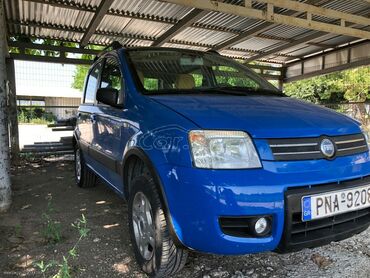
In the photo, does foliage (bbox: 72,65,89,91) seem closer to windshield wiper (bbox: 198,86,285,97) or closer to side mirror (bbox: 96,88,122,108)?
side mirror (bbox: 96,88,122,108)

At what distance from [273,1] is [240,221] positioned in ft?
14.7

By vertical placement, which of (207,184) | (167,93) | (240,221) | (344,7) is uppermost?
(344,7)

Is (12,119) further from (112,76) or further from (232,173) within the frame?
(232,173)

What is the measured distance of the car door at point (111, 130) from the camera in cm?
314

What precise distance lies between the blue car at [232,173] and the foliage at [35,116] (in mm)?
8314

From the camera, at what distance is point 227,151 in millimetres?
2188

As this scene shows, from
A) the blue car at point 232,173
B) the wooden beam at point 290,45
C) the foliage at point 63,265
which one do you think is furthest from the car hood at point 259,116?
the wooden beam at point 290,45

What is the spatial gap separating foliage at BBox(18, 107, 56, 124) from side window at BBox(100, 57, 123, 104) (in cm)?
707

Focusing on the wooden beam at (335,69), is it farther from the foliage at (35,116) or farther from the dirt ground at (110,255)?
the foliage at (35,116)

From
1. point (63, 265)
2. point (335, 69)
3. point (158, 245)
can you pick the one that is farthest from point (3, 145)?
point (335, 69)

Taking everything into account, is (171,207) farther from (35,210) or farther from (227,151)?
(35,210)

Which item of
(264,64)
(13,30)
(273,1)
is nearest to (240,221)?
(273,1)

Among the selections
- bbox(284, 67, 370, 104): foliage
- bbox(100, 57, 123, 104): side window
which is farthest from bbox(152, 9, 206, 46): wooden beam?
bbox(284, 67, 370, 104): foliage

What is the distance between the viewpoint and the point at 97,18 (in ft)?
20.5
